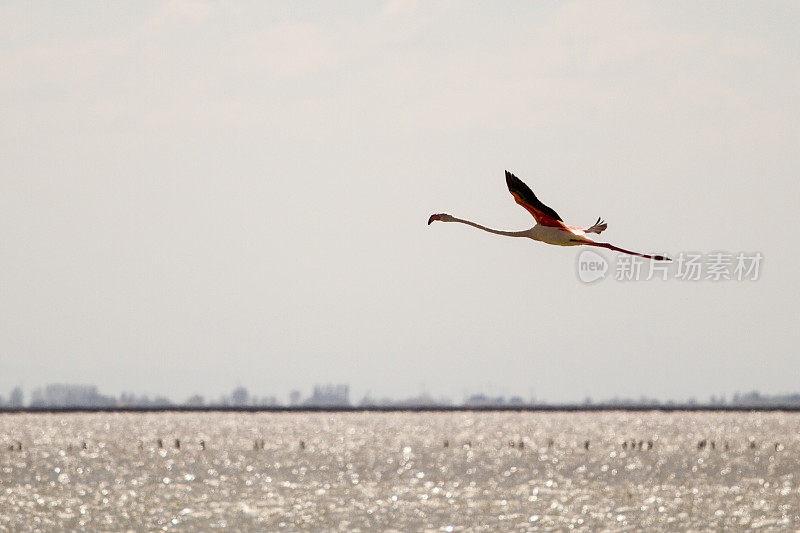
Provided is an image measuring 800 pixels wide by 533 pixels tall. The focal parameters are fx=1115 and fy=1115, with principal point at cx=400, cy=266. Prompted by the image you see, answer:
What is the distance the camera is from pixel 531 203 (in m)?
11.8

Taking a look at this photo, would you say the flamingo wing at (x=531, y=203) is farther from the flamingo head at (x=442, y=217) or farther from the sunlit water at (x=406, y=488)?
the sunlit water at (x=406, y=488)

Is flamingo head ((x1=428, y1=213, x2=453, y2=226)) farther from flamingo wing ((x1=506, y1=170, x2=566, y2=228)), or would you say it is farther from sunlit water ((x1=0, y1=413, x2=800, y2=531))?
sunlit water ((x1=0, y1=413, x2=800, y2=531))

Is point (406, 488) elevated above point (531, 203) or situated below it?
below

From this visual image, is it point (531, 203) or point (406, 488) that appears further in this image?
point (406, 488)

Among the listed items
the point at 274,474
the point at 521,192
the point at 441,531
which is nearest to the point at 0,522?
the point at 441,531

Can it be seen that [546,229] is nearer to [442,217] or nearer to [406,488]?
[442,217]

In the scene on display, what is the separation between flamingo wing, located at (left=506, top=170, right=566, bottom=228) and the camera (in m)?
11.4

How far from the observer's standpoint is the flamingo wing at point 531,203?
11445mm

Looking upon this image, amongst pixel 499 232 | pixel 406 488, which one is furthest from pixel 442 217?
pixel 406 488

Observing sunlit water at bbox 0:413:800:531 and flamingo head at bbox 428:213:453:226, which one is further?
sunlit water at bbox 0:413:800:531

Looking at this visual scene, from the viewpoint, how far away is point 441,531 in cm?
5719

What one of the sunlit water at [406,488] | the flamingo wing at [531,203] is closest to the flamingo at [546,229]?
the flamingo wing at [531,203]

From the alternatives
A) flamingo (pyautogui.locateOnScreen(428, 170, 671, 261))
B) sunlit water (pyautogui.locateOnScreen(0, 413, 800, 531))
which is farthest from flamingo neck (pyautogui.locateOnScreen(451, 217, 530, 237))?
sunlit water (pyautogui.locateOnScreen(0, 413, 800, 531))

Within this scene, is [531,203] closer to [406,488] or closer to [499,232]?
[499,232]
